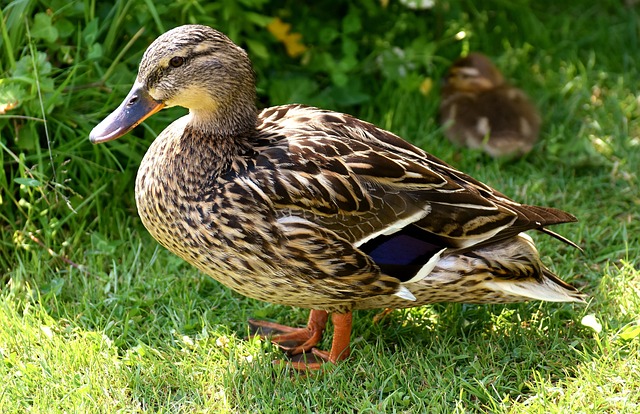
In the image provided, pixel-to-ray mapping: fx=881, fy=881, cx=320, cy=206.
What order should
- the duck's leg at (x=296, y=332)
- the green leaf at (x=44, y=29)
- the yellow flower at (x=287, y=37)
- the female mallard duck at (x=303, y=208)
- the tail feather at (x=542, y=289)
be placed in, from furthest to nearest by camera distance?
the yellow flower at (x=287, y=37) < the green leaf at (x=44, y=29) < the duck's leg at (x=296, y=332) < the tail feather at (x=542, y=289) < the female mallard duck at (x=303, y=208)

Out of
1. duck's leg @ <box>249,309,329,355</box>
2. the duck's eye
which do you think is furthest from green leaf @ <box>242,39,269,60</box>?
duck's leg @ <box>249,309,329,355</box>

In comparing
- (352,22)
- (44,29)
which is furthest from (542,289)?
(44,29)

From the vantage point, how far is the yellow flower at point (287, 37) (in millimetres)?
4375

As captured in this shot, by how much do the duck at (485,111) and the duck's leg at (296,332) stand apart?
1.46 metres

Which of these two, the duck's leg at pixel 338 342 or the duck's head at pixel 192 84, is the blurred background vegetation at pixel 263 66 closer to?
the duck's head at pixel 192 84

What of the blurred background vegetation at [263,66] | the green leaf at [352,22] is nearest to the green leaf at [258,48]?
the blurred background vegetation at [263,66]

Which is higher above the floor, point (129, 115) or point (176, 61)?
point (176, 61)

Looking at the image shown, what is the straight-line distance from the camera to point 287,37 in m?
4.43

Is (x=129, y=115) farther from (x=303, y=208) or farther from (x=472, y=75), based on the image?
(x=472, y=75)

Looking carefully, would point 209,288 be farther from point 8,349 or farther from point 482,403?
point 482,403

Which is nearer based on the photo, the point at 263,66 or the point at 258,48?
the point at 258,48

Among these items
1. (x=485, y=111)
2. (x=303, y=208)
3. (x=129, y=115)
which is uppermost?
Answer: (x=129, y=115)

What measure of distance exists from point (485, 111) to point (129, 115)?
217 centimetres

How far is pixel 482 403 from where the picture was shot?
2.89 metres
